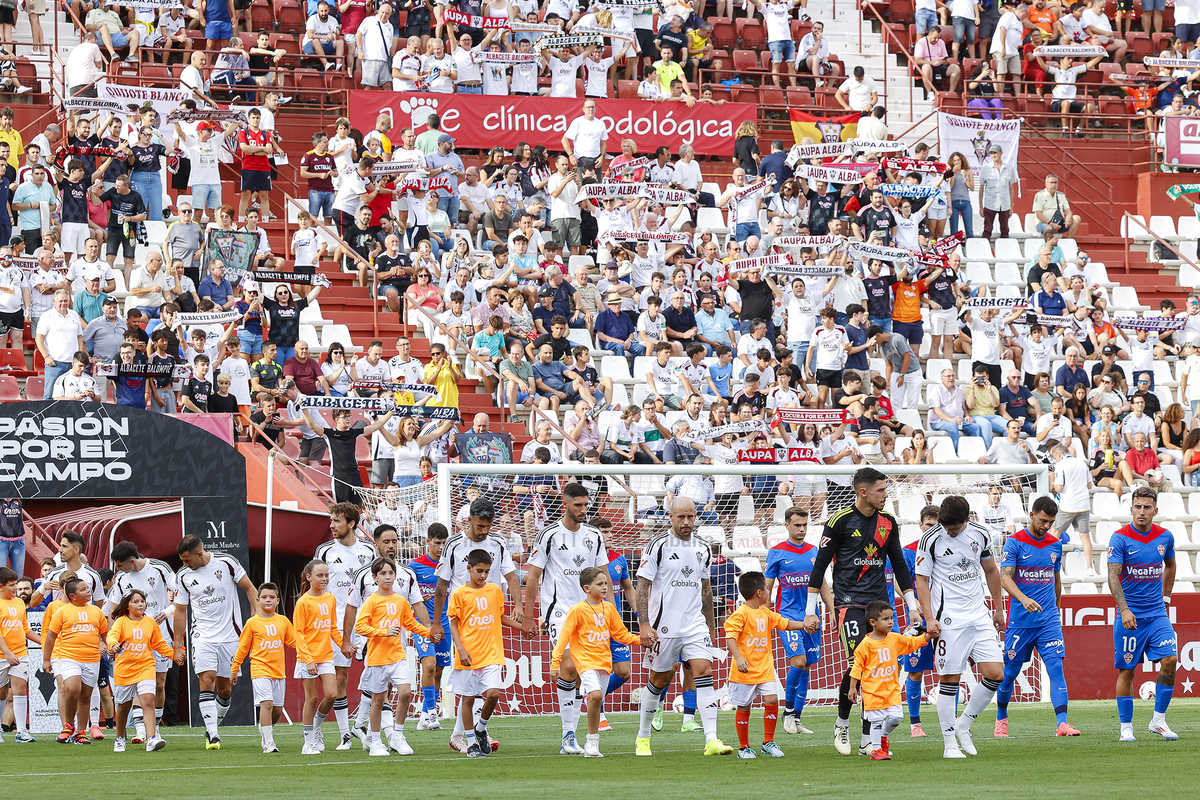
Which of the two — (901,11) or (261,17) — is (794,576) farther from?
(901,11)

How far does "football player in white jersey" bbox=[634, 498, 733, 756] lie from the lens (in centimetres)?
1248

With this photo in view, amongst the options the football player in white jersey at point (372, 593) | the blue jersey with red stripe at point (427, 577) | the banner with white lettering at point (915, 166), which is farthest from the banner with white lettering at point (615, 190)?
the football player in white jersey at point (372, 593)

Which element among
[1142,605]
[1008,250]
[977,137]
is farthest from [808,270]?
[1142,605]

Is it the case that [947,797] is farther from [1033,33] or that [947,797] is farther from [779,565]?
[1033,33]

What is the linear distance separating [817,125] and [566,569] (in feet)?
61.2

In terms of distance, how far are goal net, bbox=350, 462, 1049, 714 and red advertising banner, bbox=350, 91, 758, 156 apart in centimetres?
1041

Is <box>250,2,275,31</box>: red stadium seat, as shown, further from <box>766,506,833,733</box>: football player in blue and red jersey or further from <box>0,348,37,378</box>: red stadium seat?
<box>766,506,833,733</box>: football player in blue and red jersey

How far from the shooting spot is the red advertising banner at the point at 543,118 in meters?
27.7

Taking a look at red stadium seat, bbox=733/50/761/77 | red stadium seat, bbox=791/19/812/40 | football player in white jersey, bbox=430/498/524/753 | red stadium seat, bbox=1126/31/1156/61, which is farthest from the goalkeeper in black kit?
red stadium seat, bbox=1126/31/1156/61

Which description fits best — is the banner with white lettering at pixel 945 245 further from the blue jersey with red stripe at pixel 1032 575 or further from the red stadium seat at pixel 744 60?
the blue jersey with red stripe at pixel 1032 575

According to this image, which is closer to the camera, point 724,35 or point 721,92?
point 721,92

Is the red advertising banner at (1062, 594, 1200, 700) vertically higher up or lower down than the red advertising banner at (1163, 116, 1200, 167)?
lower down

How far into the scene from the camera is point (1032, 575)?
13.8 m

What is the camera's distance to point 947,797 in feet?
31.0
